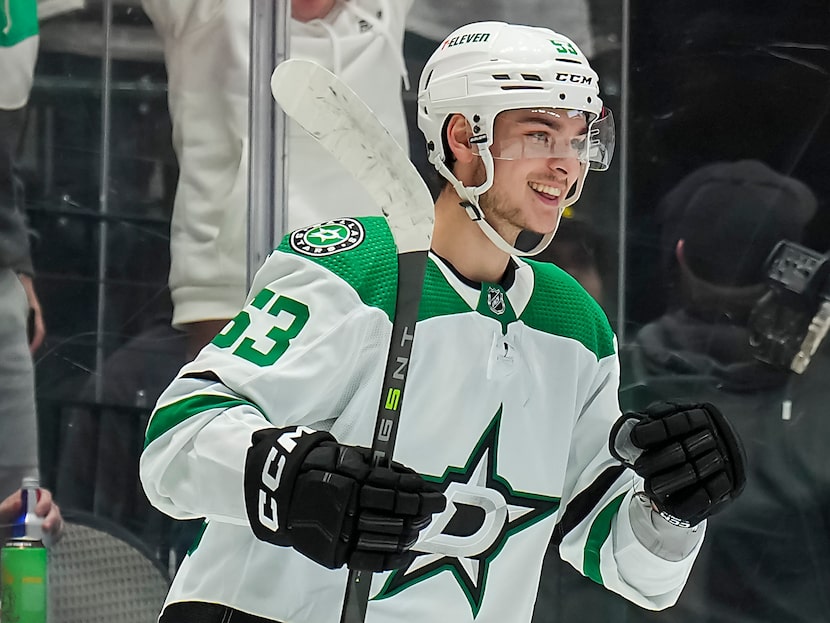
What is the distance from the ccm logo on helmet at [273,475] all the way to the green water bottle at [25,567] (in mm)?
1272

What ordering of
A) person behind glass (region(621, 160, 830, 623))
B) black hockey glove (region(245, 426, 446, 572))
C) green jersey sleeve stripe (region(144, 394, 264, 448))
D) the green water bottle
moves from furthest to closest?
person behind glass (region(621, 160, 830, 623)), the green water bottle, green jersey sleeve stripe (region(144, 394, 264, 448)), black hockey glove (region(245, 426, 446, 572))

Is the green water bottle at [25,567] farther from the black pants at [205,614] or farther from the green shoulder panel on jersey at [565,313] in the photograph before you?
the green shoulder panel on jersey at [565,313]

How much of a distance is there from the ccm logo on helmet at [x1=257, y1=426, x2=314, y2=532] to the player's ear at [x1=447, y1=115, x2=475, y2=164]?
1.85 feet

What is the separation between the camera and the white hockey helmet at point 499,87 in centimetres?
148

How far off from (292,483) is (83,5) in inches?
65.0

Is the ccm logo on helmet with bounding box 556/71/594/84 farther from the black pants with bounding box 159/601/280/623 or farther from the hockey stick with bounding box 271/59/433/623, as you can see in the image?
the black pants with bounding box 159/601/280/623

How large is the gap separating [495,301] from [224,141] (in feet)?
3.44

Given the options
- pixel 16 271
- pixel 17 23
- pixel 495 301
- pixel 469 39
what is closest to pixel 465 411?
pixel 495 301

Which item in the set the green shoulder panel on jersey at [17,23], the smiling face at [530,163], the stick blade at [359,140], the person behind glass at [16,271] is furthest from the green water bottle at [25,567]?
the stick blade at [359,140]

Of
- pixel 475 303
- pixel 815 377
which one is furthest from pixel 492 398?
pixel 815 377

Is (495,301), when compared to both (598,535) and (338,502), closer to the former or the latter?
(598,535)

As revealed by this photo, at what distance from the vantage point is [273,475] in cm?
110

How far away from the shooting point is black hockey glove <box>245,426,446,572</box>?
1.04 m

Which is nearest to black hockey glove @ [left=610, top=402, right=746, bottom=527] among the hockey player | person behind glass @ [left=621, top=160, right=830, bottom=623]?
the hockey player
